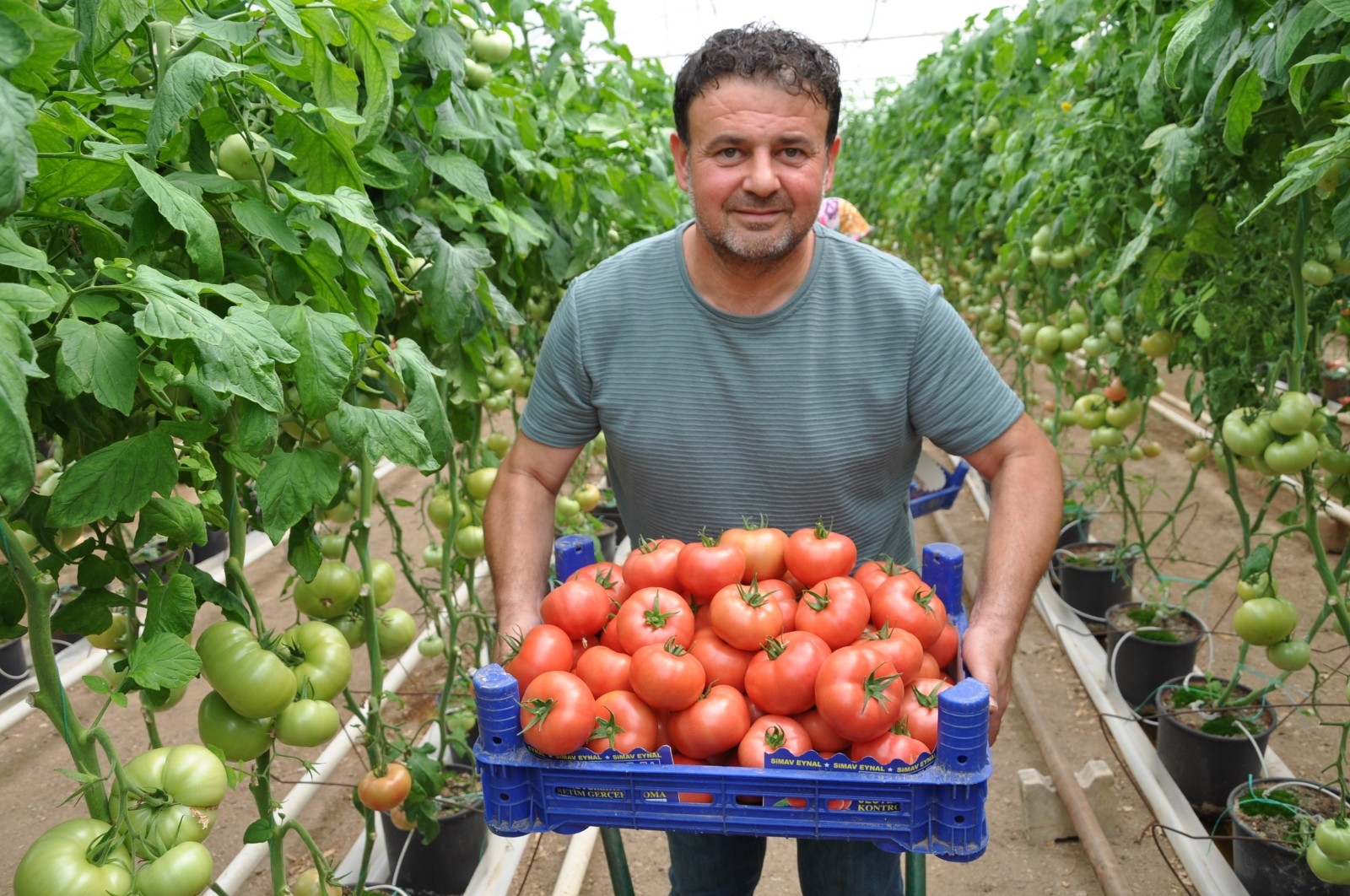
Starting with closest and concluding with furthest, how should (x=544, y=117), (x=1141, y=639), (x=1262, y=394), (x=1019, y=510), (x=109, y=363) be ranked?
(x=109, y=363) → (x=1019, y=510) → (x=1262, y=394) → (x=544, y=117) → (x=1141, y=639)

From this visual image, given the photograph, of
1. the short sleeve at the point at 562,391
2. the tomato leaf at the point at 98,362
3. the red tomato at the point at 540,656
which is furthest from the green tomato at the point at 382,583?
the tomato leaf at the point at 98,362

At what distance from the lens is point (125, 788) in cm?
104

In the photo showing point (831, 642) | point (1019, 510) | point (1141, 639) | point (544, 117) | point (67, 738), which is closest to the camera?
point (67, 738)

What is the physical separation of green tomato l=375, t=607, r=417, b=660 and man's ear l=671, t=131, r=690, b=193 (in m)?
0.95

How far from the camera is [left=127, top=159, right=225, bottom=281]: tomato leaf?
3.37 ft

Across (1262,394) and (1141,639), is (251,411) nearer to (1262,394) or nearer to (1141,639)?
(1262,394)

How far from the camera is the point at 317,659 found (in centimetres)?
144

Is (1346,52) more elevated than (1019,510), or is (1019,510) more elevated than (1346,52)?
(1346,52)

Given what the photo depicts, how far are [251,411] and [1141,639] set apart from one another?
305cm

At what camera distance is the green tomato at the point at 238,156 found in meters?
1.28

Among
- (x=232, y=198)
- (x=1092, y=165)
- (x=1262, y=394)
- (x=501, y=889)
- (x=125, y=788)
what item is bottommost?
(x=501, y=889)

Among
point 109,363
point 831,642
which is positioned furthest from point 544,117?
point 109,363

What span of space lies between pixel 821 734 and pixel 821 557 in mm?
245

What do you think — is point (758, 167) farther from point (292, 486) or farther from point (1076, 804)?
point (1076, 804)
